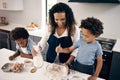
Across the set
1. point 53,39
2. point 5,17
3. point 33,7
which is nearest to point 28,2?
point 33,7

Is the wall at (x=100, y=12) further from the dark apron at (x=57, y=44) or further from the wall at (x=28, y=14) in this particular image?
the dark apron at (x=57, y=44)

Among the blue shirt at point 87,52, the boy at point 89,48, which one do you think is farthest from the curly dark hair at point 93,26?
the blue shirt at point 87,52

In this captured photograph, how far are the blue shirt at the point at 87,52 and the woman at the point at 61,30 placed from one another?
162 millimetres

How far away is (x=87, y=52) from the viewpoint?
1.19m

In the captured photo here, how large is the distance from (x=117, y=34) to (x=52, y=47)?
4.00 feet

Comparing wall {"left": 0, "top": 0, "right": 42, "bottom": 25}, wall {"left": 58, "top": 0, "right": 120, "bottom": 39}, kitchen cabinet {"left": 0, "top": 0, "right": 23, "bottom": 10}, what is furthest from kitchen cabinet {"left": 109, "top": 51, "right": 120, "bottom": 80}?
kitchen cabinet {"left": 0, "top": 0, "right": 23, "bottom": 10}

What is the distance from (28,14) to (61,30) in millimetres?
1713

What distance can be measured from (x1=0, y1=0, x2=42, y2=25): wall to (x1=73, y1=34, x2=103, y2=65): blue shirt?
175 cm

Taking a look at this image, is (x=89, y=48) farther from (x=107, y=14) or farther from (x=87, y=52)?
(x=107, y=14)

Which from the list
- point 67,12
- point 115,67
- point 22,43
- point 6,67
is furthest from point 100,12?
point 6,67

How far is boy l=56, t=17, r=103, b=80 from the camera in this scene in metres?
1.11

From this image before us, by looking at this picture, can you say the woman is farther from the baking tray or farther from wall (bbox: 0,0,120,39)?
wall (bbox: 0,0,120,39)

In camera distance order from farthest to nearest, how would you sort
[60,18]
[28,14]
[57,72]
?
[28,14], [60,18], [57,72]

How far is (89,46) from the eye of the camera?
1180 mm
